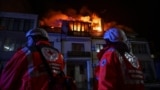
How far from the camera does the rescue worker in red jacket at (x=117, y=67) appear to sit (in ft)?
9.77

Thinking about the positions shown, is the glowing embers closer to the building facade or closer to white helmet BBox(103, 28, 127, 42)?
the building facade

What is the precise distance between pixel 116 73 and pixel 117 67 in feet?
0.34

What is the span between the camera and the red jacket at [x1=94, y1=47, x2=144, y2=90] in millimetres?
2953

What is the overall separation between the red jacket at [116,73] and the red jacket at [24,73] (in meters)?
0.91

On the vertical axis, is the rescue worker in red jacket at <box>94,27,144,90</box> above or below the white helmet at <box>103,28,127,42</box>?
below

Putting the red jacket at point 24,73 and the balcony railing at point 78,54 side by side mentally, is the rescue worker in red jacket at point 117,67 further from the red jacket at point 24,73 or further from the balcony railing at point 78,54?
the balcony railing at point 78,54

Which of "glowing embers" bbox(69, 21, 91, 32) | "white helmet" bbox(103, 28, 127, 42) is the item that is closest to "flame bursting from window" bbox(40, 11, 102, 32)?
"glowing embers" bbox(69, 21, 91, 32)

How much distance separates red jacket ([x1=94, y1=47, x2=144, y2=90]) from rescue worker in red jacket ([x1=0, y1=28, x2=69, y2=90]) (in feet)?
2.64

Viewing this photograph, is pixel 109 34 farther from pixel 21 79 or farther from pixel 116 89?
pixel 21 79

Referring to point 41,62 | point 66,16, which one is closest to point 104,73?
point 41,62

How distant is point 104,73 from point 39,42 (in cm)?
125

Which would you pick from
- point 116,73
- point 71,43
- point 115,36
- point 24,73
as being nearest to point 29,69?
point 24,73

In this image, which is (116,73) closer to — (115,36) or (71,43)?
(115,36)

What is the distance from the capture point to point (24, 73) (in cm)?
290
